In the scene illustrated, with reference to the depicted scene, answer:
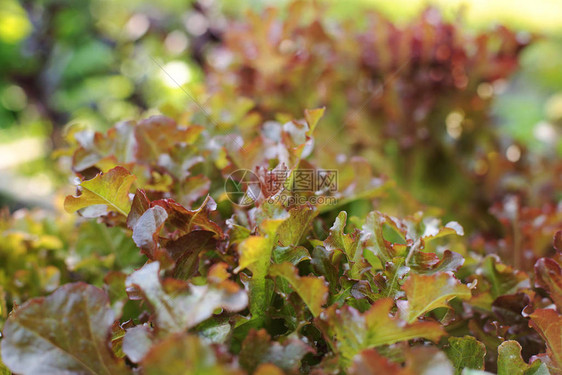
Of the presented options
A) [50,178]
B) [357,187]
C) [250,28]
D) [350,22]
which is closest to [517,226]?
[357,187]

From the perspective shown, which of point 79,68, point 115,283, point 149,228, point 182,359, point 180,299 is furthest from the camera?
point 79,68

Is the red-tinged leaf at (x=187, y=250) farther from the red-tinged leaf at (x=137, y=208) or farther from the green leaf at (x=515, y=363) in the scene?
the green leaf at (x=515, y=363)

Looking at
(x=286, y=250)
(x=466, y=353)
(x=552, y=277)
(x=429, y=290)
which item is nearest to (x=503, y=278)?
(x=552, y=277)

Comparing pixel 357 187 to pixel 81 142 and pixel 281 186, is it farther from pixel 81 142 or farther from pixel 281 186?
pixel 81 142

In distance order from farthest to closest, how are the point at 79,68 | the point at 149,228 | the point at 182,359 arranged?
the point at 79,68
the point at 149,228
the point at 182,359

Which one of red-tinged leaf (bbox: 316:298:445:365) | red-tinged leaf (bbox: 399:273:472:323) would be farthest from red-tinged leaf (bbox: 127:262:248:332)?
red-tinged leaf (bbox: 399:273:472:323)

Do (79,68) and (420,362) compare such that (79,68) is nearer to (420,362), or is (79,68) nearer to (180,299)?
(180,299)

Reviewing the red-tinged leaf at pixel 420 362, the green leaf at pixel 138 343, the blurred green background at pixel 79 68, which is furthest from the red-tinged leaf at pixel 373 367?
the blurred green background at pixel 79 68
